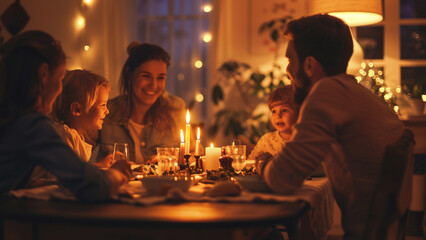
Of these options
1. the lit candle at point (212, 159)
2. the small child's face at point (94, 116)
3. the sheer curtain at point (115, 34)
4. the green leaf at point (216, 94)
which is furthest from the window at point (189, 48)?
the lit candle at point (212, 159)

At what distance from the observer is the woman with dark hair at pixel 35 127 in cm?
128

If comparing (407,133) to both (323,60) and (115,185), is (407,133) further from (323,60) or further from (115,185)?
(115,185)

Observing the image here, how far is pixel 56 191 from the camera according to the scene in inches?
58.1

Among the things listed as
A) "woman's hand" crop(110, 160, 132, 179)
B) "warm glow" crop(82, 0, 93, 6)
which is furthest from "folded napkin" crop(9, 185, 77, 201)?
"warm glow" crop(82, 0, 93, 6)

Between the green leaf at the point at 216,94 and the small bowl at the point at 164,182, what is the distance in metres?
3.14

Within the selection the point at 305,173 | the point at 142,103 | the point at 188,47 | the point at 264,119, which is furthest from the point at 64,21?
the point at 305,173

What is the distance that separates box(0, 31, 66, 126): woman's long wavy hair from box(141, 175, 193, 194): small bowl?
15.5 inches

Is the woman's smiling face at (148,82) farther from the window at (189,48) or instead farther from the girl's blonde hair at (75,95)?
the window at (189,48)

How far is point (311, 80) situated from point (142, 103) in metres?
1.68

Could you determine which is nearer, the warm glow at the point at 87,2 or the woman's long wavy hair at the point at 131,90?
the woman's long wavy hair at the point at 131,90

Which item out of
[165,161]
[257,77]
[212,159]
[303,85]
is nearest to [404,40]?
[257,77]

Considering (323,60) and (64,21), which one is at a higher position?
(64,21)

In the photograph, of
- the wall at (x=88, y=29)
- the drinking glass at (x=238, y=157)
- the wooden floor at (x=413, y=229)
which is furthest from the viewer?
the wall at (x=88, y=29)

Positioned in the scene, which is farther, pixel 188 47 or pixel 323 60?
pixel 188 47
